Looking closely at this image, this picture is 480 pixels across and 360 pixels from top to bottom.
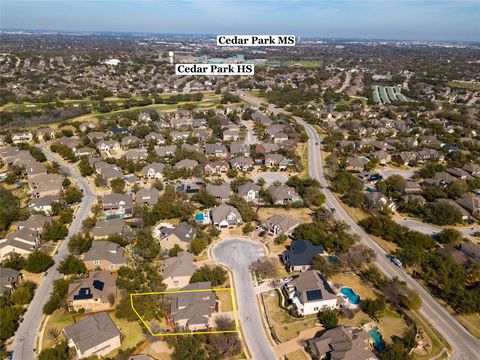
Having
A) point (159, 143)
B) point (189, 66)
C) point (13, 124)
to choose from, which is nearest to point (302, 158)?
point (159, 143)

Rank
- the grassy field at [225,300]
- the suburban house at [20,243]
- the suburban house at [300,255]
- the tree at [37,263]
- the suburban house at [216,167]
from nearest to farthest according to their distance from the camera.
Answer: the grassy field at [225,300], the tree at [37,263], the suburban house at [300,255], the suburban house at [20,243], the suburban house at [216,167]

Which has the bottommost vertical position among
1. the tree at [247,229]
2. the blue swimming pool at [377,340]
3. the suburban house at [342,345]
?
the blue swimming pool at [377,340]

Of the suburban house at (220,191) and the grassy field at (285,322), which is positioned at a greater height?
the suburban house at (220,191)

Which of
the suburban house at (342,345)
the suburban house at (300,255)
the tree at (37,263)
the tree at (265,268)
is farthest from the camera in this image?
the suburban house at (300,255)

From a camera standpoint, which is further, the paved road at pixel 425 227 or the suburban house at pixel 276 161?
the suburban house at pixel 276 161

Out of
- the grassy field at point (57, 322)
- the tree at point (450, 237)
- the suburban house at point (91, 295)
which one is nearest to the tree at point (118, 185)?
the suburban house at point (91, 295)

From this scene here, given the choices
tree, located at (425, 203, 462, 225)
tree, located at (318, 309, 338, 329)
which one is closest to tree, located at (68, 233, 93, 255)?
tree, located at (318, 309, 338, 329)

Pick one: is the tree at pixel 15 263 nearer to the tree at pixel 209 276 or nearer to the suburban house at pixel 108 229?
the suburban house at pixel 108 229
